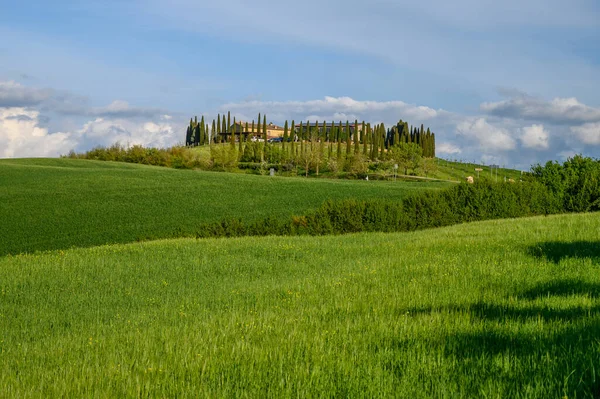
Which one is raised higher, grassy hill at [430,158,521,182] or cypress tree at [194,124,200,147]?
cypress tree at [194,124,200,147]

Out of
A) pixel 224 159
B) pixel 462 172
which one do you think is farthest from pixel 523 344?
pixel 462 172

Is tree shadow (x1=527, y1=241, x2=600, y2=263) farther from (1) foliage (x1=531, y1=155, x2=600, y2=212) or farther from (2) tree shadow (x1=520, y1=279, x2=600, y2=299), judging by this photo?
(1) foliage (x1=531, y1=155, x2=600, y2=212)

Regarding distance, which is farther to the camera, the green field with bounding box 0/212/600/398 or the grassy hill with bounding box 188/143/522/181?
the grassy hill with bounding box 188/143/522/181

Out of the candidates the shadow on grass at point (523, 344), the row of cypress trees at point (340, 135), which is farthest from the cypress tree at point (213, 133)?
the shadow on grass at point (523, 344)

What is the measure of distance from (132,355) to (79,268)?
1125cm

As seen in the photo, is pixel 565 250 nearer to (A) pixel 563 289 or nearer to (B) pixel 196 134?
(A) pixel 563 289

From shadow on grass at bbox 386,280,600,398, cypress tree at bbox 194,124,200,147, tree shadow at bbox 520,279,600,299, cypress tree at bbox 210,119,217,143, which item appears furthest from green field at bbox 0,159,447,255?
cypress tree at bbox 194,124,200,147

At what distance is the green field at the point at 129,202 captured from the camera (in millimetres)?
35156

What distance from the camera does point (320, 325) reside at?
7.70 meters

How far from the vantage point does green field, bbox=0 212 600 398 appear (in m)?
5.38

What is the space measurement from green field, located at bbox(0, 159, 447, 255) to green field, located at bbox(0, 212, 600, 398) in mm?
17497

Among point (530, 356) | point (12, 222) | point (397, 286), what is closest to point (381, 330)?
point (530, 356)

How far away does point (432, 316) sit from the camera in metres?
7.67

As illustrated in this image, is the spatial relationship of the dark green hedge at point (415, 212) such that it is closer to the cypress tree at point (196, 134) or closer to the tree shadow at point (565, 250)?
the tree shadow at point (565, 250)
